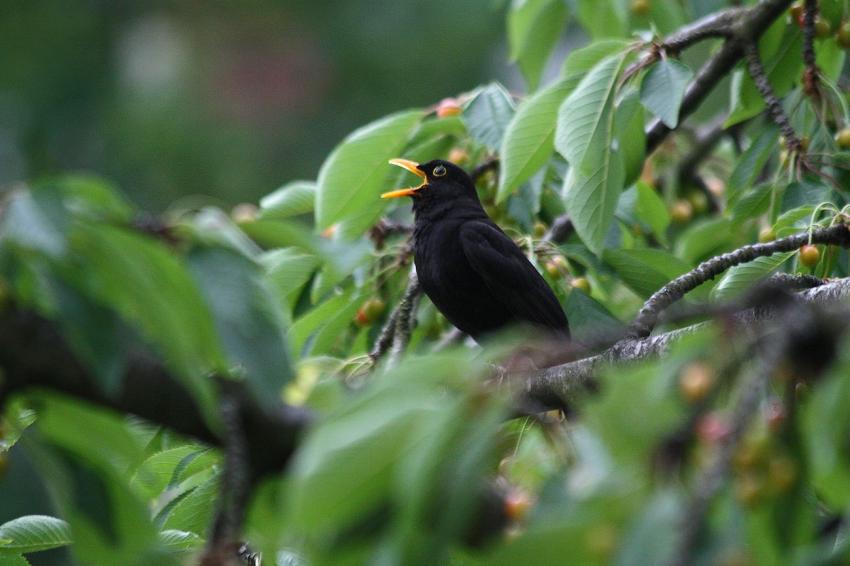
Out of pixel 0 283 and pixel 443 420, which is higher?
pixel 0 283

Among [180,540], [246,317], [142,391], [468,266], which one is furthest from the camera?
[468,266]

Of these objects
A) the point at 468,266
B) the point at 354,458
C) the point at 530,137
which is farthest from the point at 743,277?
the point at 354,458

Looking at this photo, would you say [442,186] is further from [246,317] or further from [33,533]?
[246,317]

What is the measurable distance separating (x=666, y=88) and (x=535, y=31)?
156 cm

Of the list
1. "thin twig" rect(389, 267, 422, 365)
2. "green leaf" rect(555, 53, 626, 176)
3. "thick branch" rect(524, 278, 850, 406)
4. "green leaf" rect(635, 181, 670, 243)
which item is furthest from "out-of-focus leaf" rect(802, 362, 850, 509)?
"green leaf" rect(635, 181, 670, 243)

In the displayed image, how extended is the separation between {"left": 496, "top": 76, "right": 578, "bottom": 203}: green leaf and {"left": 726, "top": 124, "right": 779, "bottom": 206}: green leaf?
28.7 inches

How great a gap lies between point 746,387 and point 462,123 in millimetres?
3018

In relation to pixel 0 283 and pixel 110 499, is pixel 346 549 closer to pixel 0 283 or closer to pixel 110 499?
pixel 110 499

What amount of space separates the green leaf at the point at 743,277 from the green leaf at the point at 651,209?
124 centimetres

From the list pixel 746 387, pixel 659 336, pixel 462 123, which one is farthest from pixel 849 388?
pixel 462 123

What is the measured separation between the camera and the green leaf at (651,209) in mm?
4672

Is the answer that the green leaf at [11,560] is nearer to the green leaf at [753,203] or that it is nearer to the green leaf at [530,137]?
the green leaf at [530,137]

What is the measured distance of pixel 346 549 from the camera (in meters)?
1.54

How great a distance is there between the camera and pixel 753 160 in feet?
13.9
